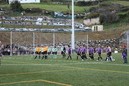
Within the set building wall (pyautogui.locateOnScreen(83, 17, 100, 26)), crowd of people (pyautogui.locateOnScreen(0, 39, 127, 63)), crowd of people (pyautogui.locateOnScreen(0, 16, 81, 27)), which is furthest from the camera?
building wall (pyautogui.locateOnScreen(83, 17, 100, 26))

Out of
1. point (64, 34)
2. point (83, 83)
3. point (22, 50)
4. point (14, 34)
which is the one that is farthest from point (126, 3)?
point (83, 83)

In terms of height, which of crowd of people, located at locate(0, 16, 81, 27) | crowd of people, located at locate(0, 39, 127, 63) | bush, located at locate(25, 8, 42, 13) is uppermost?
bush, located at locate(25, 8, 42, 13)

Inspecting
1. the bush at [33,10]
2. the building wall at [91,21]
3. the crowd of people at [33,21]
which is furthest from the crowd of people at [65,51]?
the bush at [33,10]

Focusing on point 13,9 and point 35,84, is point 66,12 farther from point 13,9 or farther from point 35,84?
point 35,84

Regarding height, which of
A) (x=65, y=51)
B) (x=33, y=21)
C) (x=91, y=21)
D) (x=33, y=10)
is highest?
(x=33, y=10)

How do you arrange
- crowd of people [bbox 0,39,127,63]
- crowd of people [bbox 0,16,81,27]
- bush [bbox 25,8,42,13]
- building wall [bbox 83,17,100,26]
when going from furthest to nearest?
1. bush [bbox 25,8,42,13]
2. building wall [bbox 83,17,100,26]
3. crowd of people [bbox 0,16,81,27]
4. crowd of people [bbox 0,39,127,63]

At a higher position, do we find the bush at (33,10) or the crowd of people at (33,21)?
the bush at (33,10)

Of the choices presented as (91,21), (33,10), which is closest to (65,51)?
(91,21)

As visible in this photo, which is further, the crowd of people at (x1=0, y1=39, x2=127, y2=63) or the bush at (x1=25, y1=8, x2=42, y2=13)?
the bush at (x1=25, y1=8, x2=42, y2=13)

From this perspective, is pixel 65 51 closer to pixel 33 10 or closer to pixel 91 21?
pixel 91 21

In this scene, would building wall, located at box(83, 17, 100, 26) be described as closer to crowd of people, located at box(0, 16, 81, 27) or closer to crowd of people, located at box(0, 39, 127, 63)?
crowd of people, located at box(0, 16, 81, 27)

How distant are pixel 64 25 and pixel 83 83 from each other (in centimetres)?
8275

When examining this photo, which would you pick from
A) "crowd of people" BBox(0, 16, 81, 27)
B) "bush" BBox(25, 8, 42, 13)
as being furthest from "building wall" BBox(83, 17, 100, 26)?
"bush" BBox(25, 8, 42, 13)

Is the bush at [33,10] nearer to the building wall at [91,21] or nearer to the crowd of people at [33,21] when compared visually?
the crowd of people at [33,21]
